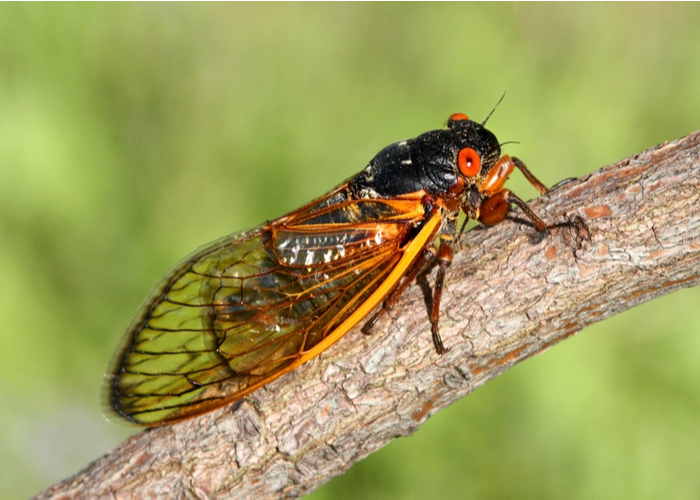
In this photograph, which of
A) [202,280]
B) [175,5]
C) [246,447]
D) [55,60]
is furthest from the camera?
[175,5]

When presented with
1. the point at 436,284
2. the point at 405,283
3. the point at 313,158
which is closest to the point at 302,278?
the point at 405,283

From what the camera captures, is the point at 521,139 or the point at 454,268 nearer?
the point at 454,268

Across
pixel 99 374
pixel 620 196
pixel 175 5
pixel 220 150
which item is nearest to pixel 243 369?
pixel 620 196

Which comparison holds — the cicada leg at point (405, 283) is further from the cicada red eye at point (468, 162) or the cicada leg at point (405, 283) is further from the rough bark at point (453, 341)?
the cicada red eye at point (468, 162)

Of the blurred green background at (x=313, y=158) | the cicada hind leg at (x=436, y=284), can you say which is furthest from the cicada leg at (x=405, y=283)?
the blurred green background at (x=313, y=158)

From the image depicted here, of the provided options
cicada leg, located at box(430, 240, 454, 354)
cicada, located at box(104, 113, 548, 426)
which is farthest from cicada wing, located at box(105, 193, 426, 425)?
cicada leg, located at box(430, 240, 454, 354)

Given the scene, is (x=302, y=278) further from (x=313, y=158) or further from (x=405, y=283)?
(x=313, y=158)

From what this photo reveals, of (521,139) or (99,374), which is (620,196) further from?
(99,374)

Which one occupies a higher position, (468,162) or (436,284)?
(468,162)
